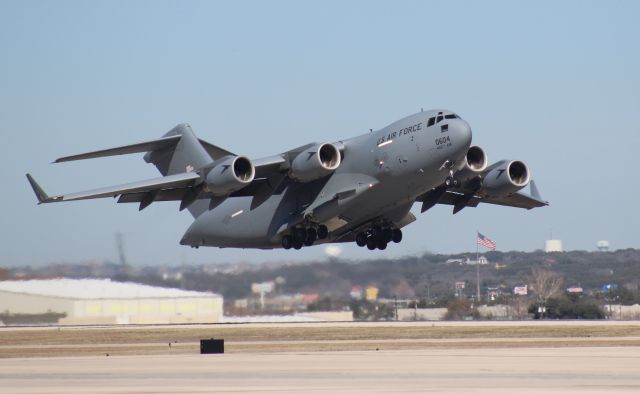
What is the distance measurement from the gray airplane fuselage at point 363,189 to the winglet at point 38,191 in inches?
250

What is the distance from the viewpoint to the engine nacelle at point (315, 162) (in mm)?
31781

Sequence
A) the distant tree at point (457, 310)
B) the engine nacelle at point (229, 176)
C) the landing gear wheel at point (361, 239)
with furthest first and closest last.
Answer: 1. the distant tree at point (457, 310)
2. the landing gear wheel at point (361, 239)
3. the engine nacelle at point (229, 176)

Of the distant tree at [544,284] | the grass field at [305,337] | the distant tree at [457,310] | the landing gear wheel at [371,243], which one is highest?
the landing gear wheel at [371,243]

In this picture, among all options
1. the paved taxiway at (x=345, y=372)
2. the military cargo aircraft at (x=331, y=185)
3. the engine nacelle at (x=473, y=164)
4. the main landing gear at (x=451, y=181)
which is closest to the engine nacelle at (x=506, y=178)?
the military cargo aircraft at (x=331, y=185)

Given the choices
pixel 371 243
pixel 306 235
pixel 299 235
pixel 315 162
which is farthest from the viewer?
pixel 371 243

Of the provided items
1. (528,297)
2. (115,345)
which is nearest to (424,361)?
(115,345)

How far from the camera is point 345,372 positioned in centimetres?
2103

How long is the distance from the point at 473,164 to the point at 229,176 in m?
7.46

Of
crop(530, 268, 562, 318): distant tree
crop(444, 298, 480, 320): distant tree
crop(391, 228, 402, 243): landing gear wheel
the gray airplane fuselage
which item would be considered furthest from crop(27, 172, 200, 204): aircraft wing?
crop(530, 268, 562, 318): distant tree

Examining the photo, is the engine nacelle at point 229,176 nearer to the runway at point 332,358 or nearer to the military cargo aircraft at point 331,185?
the military cargo aircraft at point 331,185

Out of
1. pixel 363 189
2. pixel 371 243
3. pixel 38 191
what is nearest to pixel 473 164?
pixel 363 189

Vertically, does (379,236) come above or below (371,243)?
above

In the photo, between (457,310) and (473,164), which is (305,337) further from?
(457,310)

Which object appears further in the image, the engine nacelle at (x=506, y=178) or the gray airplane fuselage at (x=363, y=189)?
the engine nacelle at (x=506, y=178)
